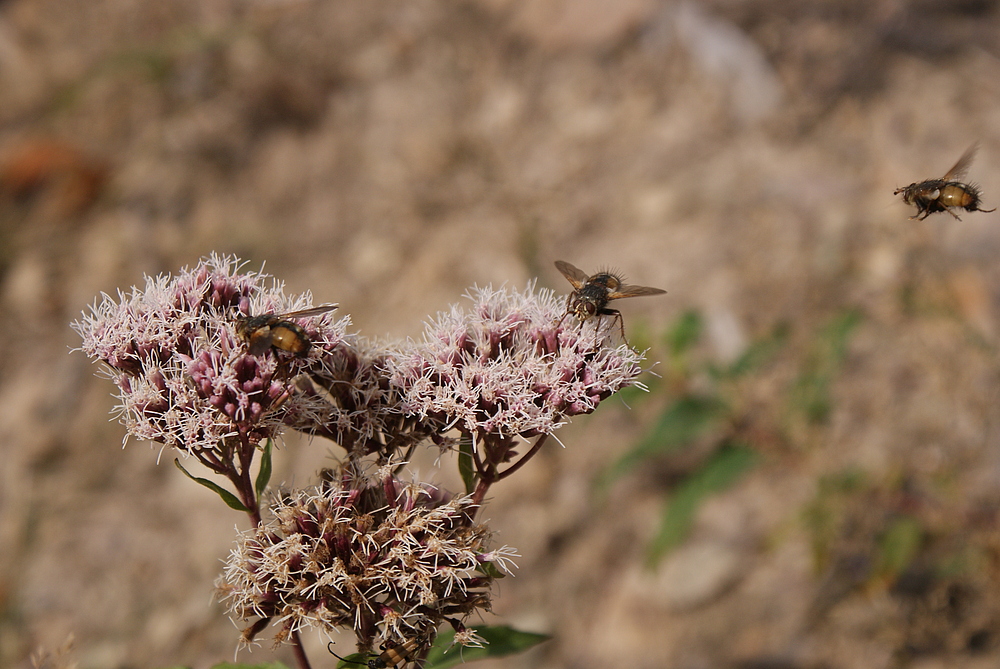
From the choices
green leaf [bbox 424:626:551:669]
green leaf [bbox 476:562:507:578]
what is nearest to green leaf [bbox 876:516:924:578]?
green leaf [bbox 424:626:551:669]

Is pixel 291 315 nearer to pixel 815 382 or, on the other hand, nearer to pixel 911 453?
pixel 815 382

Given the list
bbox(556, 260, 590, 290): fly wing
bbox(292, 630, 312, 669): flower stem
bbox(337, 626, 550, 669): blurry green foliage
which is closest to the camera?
bbox(292, 630, 312, 669): flower stem

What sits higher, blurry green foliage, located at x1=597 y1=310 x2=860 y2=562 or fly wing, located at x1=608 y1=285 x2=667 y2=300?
blurry green foliage, located at x1=597 y1=310 x2=860 y2=562

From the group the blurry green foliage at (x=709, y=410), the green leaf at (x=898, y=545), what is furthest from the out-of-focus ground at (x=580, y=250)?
the blurry green foliage at (x=709, y=410)

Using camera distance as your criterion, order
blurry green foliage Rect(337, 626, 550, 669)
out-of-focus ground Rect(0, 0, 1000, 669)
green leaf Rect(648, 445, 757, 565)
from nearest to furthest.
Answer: blurry green foliage Rect(337, 626, 550, 669) → green leaf Rect(648, 445, 757, 565) → out-of-focus ground Rect(0, 0, 1000, 669)

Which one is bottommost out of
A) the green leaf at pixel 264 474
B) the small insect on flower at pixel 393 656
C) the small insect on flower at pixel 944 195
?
the small insect on flower at pixel 393 656

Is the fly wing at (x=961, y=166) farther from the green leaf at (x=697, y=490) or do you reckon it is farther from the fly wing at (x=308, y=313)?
the fly wing at (x=308, y=313)

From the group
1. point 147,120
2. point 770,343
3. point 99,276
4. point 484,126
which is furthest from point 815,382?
point 147,120

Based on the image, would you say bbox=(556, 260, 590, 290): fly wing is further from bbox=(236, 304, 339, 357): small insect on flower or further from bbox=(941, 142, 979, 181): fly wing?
bbox=(941, 142, 979, 181): fly wing
